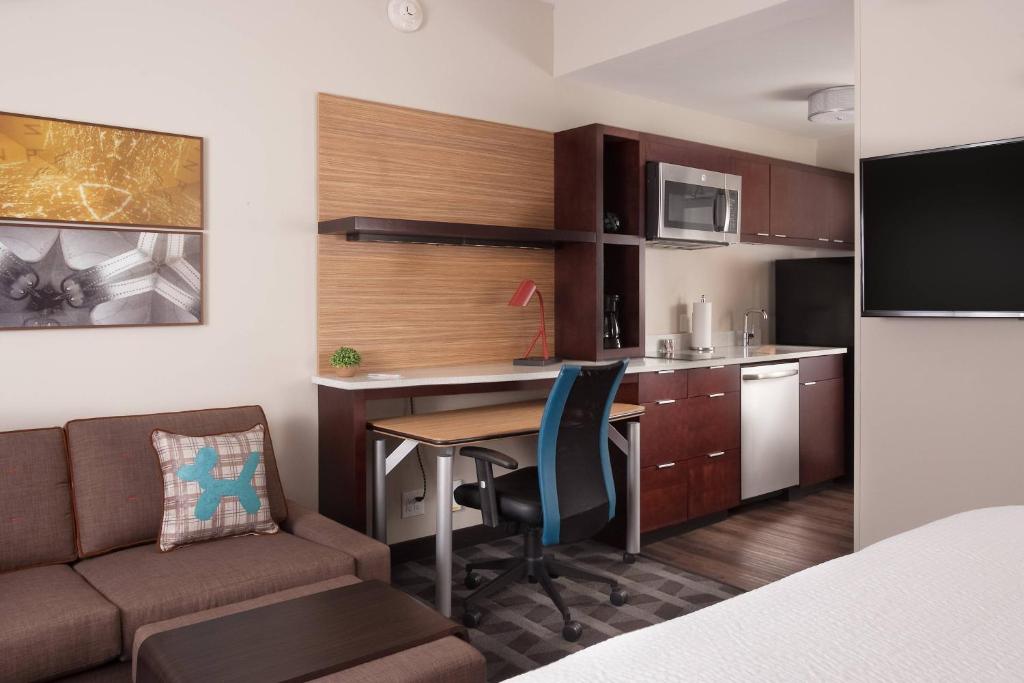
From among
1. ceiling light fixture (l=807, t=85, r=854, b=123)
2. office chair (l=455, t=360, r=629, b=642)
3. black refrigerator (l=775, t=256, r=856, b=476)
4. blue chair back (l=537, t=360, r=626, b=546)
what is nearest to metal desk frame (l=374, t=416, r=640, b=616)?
office chair (l=455, t=360, r=629, b=642)

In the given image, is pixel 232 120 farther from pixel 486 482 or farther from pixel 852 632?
pixel 852 632

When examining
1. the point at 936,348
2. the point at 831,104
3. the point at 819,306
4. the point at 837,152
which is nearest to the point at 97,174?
the point at 936,348

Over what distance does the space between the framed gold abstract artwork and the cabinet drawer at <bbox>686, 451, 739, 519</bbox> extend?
2775 millimetres

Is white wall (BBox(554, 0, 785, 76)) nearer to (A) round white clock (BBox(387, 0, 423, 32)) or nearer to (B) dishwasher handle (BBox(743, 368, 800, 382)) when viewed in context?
(A) round white clock (BBox(387, 0, 423, 32))

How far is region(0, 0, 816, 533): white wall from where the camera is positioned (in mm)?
2861

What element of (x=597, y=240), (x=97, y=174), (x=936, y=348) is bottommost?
(x=936, y=348)

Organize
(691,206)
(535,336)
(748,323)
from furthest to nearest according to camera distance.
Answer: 1. (748,323)
2. (691,206)
3. (535,336)

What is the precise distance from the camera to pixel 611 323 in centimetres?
446

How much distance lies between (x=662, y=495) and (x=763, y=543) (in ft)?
1.86

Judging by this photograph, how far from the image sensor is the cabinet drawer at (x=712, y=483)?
4.32 meters

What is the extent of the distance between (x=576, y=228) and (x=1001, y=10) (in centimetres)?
211

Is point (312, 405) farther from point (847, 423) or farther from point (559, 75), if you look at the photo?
point (847, 423)

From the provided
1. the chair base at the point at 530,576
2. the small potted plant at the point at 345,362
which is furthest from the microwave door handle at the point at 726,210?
the small potted plant at the point at 345,362

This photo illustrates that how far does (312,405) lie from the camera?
354 cm
